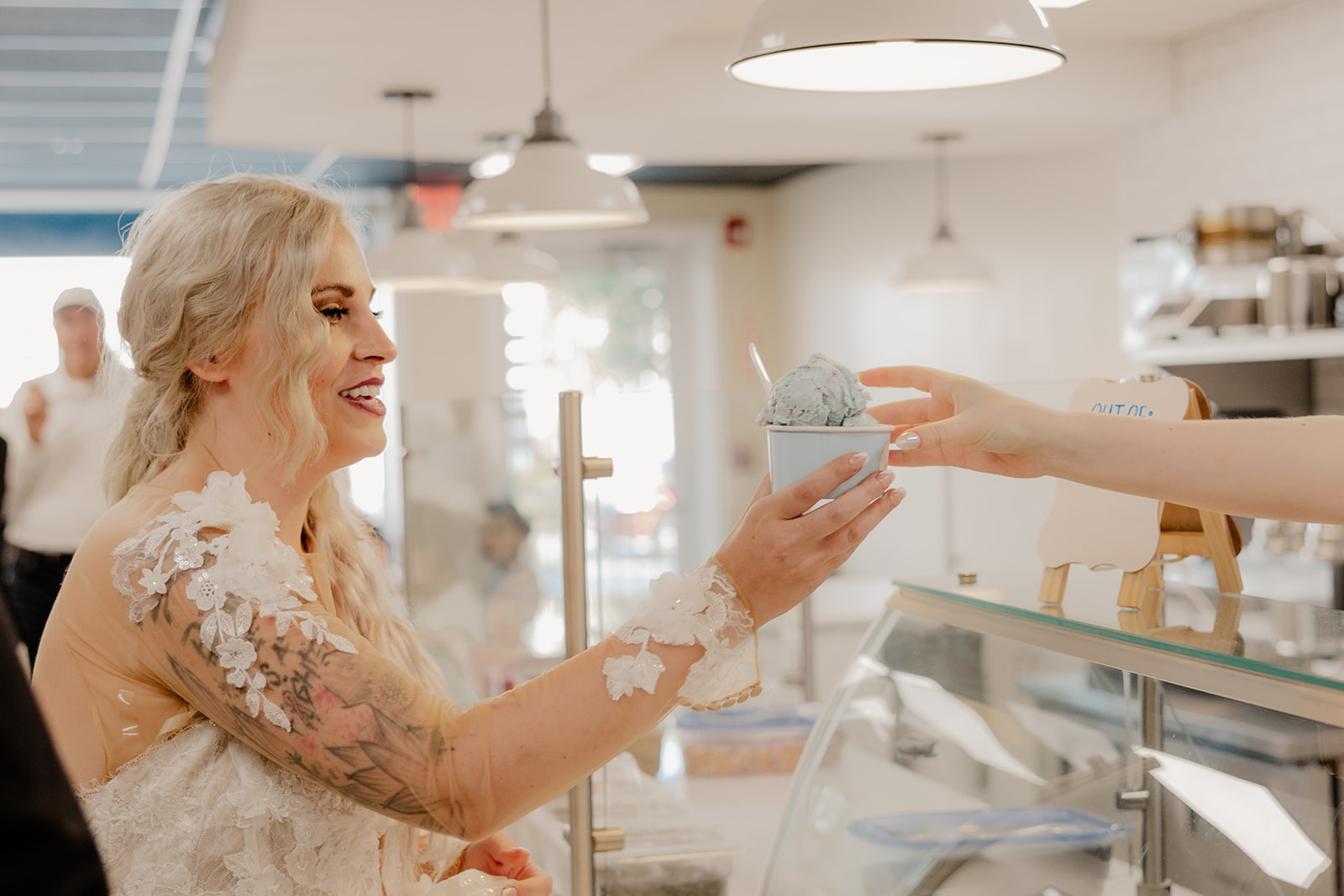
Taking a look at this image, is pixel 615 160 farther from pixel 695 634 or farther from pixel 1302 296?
pixel 695 634

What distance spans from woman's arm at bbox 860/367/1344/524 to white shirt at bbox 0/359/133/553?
3.80m

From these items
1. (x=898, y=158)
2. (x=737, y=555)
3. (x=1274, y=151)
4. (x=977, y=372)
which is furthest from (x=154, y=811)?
(x=898, y=158)

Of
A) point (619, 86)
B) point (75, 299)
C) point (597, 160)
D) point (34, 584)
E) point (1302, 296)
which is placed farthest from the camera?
point (597, 160)

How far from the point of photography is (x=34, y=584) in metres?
4.55

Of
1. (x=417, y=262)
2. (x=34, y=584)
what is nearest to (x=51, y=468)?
(x=34, y=584)

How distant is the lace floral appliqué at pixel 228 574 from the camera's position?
1200mm

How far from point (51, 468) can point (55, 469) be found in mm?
18

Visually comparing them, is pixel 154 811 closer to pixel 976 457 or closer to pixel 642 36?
pixel 976 457

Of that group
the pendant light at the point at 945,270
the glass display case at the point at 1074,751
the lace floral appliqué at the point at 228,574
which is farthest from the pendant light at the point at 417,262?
the lace floral appliqué at the point at 228,574

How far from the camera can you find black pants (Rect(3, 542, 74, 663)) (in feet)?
14.9

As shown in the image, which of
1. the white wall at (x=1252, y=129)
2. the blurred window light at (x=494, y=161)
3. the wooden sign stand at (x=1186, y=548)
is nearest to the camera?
the wooden sign stand at (x=1186, y=548)

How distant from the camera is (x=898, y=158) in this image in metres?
7.99

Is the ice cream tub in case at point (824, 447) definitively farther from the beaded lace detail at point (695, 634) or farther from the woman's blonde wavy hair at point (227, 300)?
the woman's blonde wavy hair at point (227, 300)

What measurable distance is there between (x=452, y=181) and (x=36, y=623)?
16.8 feet
